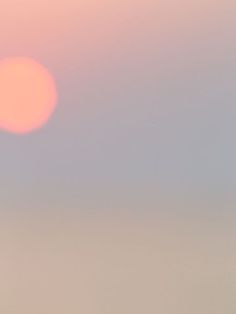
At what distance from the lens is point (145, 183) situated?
1.39 m

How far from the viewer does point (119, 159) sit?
4.57ft

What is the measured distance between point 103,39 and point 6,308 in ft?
2.54

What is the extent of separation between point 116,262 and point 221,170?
376 millimetres

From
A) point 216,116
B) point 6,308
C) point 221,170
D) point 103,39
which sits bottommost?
point 6,308

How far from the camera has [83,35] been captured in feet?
4.59

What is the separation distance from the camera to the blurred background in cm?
137

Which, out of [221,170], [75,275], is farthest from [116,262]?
[221,170]

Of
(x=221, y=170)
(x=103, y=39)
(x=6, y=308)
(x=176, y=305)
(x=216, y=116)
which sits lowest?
(x=176, y=305)

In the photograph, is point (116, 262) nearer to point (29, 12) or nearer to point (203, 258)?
point (203, 258)

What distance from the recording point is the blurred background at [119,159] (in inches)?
54.0

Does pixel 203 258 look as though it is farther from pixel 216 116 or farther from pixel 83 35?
pixel 83 35

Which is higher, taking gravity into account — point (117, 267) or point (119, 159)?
point (119, 159)

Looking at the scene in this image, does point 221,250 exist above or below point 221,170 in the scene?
below

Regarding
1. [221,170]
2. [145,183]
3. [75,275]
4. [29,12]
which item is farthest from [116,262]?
[29,12]
